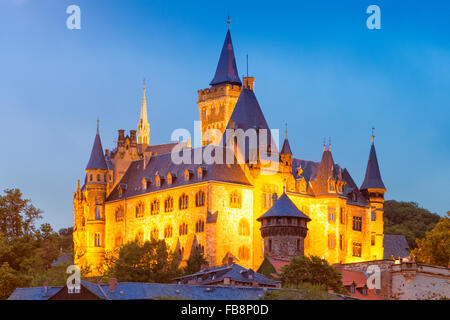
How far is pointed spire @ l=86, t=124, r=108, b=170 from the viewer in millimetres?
168500

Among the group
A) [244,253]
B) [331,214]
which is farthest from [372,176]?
[244,253]

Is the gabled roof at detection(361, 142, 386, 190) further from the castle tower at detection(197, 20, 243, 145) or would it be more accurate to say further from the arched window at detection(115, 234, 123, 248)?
the arched window at detection(115, 234, 123, 248)

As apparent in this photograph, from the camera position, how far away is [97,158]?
169250mm

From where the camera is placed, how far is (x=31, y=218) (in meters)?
158

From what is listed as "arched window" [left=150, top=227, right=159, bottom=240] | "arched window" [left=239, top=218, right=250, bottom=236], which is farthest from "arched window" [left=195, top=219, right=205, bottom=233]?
"arched window" [left=150, top=227, right=159, bottom=240]

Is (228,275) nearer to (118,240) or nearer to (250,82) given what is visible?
(118,240)

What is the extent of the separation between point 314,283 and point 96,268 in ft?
130

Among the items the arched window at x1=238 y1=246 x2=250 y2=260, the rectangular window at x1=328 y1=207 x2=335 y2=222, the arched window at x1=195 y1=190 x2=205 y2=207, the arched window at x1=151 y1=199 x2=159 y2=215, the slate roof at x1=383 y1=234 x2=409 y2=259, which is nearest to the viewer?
the arched window at x1=238 y1=246 x2=250 y2=260

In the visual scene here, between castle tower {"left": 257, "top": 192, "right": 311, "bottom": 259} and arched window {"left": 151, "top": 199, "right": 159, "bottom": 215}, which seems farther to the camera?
arched window {"left": 151, "top": 199, "right": 159, "bottom": 215}

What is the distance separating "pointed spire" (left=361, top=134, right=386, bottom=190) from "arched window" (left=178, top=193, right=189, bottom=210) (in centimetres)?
2813

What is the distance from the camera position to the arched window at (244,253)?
493ft
